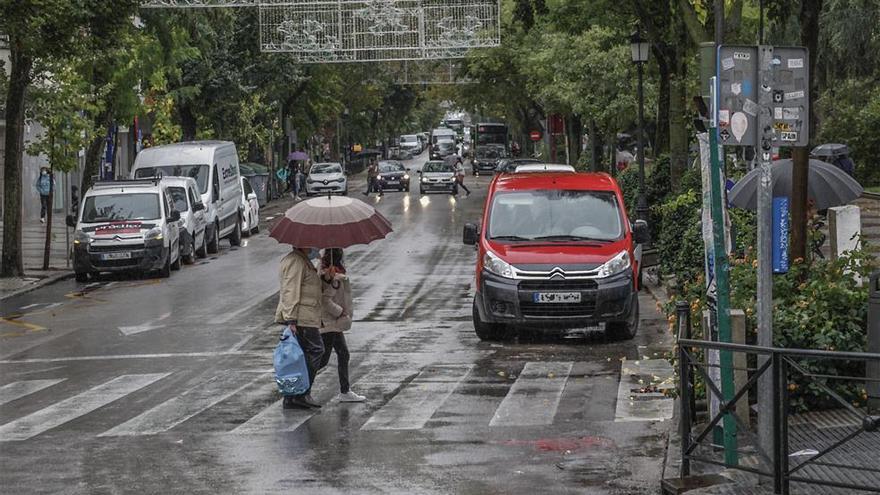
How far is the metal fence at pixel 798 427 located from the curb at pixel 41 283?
19.6 metres

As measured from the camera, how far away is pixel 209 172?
Answer: 125 ft

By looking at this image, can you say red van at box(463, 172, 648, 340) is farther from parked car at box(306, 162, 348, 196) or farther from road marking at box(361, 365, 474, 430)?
parked car at box(306, 162, 348, 196)

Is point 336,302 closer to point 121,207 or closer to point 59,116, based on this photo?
point 121,207

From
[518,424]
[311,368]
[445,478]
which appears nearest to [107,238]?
[311,368]

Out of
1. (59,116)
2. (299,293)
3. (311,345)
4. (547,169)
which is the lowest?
(311,345)

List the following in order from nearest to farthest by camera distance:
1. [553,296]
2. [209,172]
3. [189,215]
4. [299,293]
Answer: [299,293] → [553,296] → [189,215] → [209,172]

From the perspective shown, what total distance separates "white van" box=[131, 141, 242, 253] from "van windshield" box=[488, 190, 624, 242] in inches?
694

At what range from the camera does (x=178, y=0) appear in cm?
4016

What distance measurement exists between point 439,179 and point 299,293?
5153 centimetres

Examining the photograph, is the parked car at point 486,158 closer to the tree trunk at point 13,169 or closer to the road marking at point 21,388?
the tree trunk at point 13,169

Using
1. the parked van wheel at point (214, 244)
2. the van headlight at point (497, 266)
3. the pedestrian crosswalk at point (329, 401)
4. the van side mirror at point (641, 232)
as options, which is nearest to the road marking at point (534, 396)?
the pedestrian crosswalk at point (329, 401)

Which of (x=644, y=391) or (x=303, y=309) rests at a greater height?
(x=303, y=309)

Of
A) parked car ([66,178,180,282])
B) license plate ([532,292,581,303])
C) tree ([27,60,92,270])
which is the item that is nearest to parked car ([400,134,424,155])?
tree ([27,60,92,270])

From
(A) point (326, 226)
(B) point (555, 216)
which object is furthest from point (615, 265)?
(A) point (326, 226)
